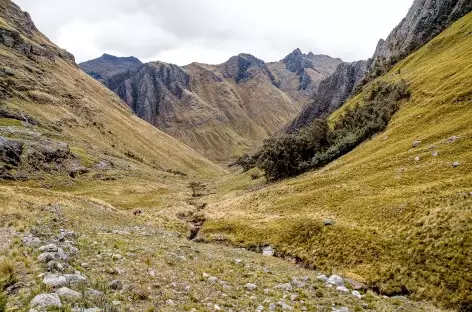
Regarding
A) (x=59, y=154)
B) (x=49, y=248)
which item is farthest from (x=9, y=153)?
(x=49, y=248)

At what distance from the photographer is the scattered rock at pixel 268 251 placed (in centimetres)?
3831

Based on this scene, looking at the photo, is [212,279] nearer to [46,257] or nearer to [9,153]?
[46,257]

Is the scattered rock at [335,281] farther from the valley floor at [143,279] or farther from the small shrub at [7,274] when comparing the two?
the small shrub at [7,274]

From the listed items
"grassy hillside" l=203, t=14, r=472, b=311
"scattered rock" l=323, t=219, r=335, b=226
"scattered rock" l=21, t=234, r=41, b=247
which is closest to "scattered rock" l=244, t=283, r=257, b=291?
"grassy hillside" l=203, t=14, r=472, b=311

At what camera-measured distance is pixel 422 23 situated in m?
156

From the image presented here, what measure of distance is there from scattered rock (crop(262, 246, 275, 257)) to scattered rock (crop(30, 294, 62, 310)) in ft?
90.2

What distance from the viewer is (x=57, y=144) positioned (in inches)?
4579

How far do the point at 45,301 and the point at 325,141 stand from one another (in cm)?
8453

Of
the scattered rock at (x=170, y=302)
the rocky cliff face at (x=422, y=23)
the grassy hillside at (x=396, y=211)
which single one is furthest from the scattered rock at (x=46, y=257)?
the rocky cliff face at (x=422, y=23)

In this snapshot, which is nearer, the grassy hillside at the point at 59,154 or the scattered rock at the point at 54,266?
the scattered rock at the point at 54,266

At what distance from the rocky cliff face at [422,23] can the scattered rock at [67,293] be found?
160424 mm

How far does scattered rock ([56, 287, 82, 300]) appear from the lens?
13.6m

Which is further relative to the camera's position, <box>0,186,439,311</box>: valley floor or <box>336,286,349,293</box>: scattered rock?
<box>336,286,349,293</box>: scattered rock

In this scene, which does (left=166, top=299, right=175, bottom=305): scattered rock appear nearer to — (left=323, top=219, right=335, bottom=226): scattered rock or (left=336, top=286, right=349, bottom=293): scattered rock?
(left=336, top=286, right=349, bottom=293): scattered rock
